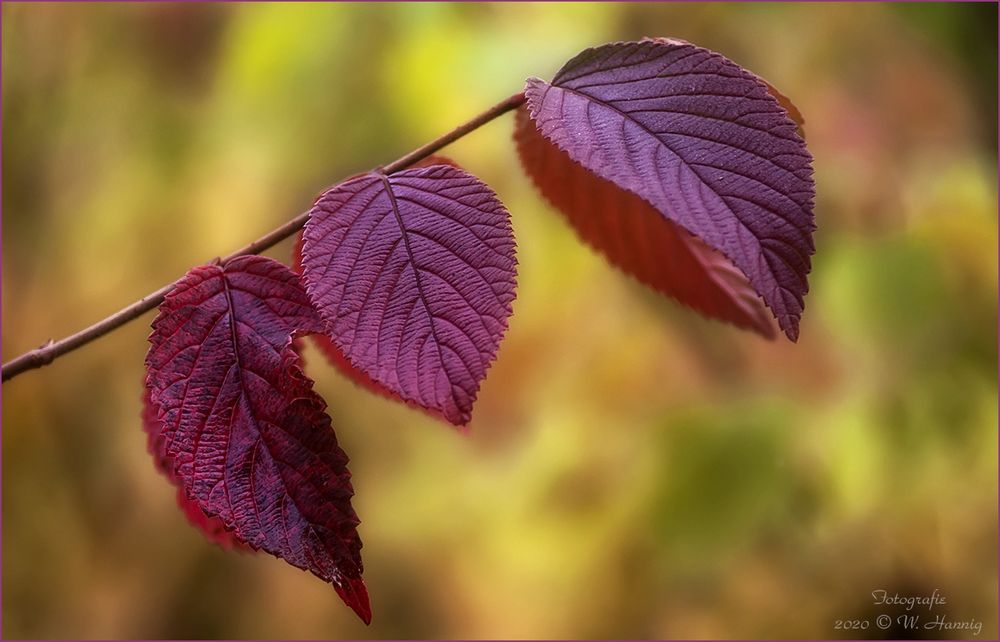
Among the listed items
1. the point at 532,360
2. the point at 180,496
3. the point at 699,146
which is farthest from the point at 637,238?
the point at 532,360

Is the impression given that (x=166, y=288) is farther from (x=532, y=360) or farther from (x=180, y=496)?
(x=532, y=360)

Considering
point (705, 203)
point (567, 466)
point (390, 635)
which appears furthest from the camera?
point (390, 635)

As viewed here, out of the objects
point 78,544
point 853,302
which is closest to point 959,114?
point 853,302

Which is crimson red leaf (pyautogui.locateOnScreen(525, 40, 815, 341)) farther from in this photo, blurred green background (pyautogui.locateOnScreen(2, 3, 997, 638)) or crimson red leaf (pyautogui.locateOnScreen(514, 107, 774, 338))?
blurred green background (pyautogui.locateOnScreen(2, 3, 997, 638))

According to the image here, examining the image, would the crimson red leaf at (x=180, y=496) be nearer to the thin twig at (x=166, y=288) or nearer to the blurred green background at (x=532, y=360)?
the thin twig at (x=166, y=288)

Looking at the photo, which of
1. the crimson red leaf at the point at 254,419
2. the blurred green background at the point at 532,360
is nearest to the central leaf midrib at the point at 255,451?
the crimson red leaf at the point at 254,419

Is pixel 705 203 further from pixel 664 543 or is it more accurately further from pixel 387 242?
pixel 664 543
